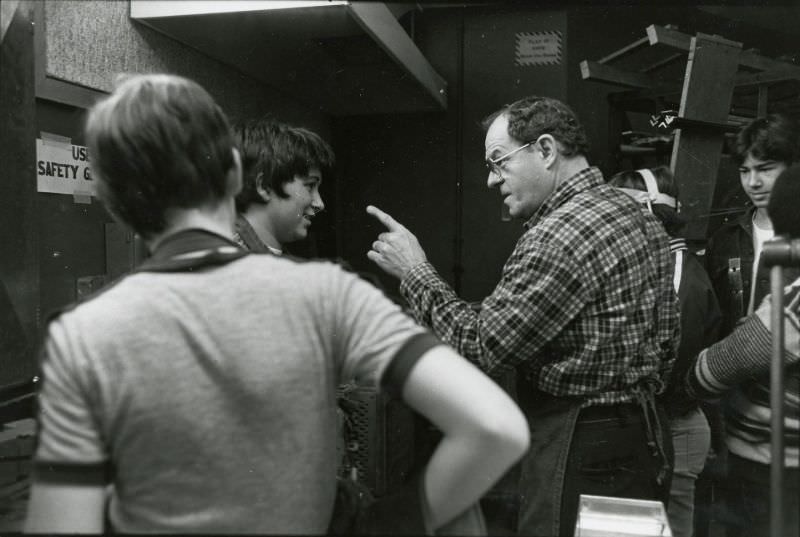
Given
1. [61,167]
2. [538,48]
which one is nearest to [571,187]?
[538,48]

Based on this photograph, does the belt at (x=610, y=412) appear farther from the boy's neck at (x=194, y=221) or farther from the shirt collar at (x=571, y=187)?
the boy's neck at (x=194, y=221)

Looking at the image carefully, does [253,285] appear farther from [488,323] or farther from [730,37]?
[730,37]

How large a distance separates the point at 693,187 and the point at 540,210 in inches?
19.6

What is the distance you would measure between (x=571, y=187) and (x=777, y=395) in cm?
42

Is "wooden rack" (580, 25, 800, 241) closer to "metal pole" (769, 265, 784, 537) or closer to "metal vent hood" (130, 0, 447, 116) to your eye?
"metal vent hood" (130, 0, 447, 116)

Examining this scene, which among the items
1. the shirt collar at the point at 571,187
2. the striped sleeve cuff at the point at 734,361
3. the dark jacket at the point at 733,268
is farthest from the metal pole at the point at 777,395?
the dark jacket at the point at 733,268

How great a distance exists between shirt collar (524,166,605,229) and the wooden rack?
0.38 meters

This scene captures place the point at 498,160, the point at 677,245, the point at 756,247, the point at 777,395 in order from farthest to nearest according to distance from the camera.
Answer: the point at 677,245
the point at 756,247
the point at 498,160
the point at 777,395

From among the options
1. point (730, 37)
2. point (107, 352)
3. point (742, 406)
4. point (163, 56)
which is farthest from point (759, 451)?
point (163, 56)

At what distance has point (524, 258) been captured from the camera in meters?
0.90

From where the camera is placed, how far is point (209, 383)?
18.7 inches

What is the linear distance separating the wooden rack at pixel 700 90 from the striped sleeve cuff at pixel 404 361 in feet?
3.23

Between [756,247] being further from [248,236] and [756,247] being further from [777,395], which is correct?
[248,236]

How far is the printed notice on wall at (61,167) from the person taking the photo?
3.33 feet
